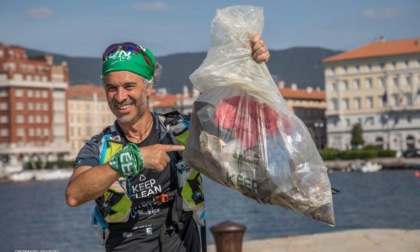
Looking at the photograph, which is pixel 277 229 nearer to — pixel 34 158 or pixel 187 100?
pixel 34 158

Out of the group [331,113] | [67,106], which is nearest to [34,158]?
[67,106]

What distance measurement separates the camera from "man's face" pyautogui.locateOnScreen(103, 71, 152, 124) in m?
3.03

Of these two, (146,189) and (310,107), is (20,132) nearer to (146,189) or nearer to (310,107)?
(310,107)

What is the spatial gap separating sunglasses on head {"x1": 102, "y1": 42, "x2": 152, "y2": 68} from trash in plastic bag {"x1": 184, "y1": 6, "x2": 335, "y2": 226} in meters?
0.28

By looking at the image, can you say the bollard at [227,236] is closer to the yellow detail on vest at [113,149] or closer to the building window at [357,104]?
the yellow detail on vest at [113,149]

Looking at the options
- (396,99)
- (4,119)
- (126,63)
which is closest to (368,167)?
(396,99)

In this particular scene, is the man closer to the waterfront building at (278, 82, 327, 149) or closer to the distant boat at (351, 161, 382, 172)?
the distant boat at (351, 161, 382, 172)

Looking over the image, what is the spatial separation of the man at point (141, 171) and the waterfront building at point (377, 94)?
353 ft

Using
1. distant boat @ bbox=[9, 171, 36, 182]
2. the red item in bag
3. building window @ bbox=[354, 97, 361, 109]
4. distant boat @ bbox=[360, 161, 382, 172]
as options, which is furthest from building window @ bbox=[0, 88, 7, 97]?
the red item in bag

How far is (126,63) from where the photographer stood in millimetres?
3055

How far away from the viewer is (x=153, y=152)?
2846mm

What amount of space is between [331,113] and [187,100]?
2979 cm

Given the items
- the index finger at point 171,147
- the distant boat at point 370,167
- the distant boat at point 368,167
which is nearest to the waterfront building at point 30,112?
the distant boat at point 368,167

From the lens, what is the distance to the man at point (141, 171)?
3.06 metres
